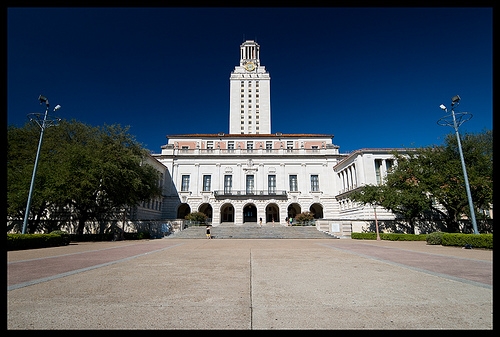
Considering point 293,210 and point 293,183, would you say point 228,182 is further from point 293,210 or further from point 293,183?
point 293,210

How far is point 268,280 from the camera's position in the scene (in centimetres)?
549

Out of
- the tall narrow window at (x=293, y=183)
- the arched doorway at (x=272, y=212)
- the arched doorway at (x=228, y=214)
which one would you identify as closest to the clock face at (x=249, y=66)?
the tall narrow window at (x=293, y=183)

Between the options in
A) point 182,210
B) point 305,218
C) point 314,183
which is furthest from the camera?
Answer: point 182,210

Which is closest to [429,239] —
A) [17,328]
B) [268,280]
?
[268,280]

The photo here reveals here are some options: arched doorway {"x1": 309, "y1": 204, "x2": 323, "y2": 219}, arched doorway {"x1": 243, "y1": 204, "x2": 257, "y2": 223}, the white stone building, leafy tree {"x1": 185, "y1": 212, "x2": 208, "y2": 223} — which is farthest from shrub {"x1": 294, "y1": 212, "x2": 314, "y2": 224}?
leafy tree {"x1": 185, "y1": 212, "x2": 208, "y2": 223}

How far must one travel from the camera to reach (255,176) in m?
46.3

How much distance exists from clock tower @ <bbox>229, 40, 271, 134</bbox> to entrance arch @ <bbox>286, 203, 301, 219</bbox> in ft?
94.6

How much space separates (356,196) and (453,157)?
10.3 m

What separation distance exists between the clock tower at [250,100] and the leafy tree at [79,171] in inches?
1795

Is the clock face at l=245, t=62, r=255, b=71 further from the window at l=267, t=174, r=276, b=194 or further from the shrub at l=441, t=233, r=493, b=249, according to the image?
the shrub at l=441, t=233, r=493, b=249

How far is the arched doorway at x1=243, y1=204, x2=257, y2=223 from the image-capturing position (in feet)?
153

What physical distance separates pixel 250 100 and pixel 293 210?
40.2 meters

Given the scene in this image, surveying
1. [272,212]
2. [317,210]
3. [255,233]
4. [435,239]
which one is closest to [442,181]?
[435,239]
